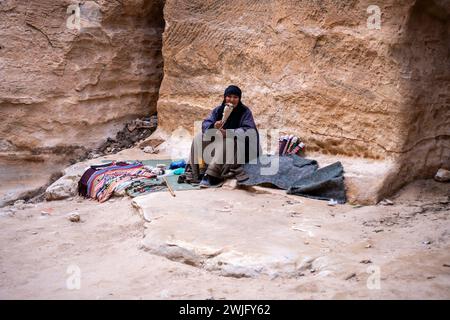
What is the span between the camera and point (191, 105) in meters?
8.34

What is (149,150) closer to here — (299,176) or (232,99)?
(232,99)

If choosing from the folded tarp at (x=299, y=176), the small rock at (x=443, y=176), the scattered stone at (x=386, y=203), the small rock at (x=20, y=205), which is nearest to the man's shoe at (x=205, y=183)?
the folded tarp at (x=299, y=176)

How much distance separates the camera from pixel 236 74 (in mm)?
7785

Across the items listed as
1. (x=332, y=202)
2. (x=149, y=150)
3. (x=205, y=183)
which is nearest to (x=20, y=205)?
(x=149, y=150)

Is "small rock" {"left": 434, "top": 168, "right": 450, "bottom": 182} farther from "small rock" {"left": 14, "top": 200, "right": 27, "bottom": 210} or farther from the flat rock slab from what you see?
"small rock" {"left": 14, "top": 200, "right": 27, "bottom": 210}

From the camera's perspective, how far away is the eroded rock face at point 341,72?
614 cm

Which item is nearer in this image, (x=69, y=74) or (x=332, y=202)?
(x=332, y=202)

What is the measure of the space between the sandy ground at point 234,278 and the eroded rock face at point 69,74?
6.19 feet

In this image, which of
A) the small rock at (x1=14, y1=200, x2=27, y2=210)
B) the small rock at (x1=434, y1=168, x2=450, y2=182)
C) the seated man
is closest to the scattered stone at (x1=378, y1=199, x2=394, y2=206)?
the small rock at (x1=434, y1=168, x2=450, y2=182)

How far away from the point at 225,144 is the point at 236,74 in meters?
1.35

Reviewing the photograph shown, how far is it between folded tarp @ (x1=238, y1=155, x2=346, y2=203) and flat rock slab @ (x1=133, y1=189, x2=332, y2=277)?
0.16 meters

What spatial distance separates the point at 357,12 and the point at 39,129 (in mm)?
4320

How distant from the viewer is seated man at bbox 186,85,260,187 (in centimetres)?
673

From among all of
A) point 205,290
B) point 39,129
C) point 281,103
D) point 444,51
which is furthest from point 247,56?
point 205,290
